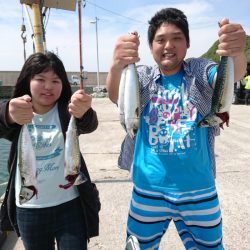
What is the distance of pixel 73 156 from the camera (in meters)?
2.14

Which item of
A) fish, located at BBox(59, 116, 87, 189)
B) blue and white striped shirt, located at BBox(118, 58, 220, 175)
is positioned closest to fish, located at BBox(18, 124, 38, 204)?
fish, located at BBox(59, 116, 87, 189)

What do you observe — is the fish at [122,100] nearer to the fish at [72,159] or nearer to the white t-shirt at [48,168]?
the fish at [72,159]

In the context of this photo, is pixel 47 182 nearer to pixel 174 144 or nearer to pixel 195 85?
pixel 174 144

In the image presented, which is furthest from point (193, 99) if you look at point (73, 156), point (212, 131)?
point (73, 156)

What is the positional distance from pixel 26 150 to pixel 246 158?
566cm

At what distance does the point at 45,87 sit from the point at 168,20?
3.15 ft

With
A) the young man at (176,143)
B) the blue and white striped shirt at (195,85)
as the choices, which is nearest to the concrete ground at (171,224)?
the young man at (176,143)

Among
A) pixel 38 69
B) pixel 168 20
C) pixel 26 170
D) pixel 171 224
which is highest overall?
pixel 168 20

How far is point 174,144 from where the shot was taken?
7.80 feet

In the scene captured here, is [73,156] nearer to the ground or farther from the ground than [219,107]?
nearer to the ground

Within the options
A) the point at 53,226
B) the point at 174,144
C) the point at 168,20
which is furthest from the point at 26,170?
the point at 168,20

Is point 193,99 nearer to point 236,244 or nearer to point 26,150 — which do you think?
point 26,150

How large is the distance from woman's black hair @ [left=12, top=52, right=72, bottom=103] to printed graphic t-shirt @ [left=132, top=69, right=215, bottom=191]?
66 cm

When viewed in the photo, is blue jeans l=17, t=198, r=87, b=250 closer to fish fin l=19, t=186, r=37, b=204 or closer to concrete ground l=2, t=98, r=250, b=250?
fish fin l=19, t=186, r=37, b=204
